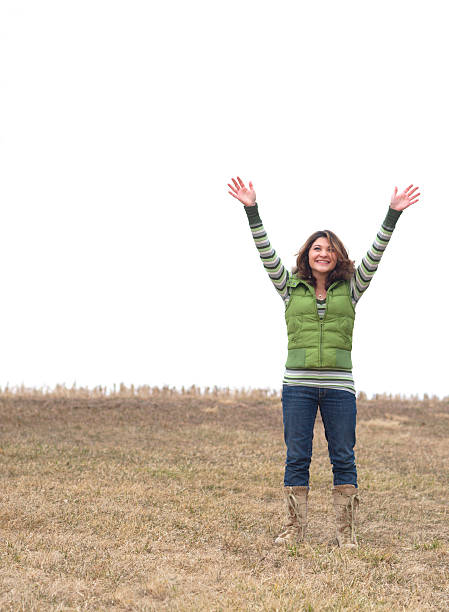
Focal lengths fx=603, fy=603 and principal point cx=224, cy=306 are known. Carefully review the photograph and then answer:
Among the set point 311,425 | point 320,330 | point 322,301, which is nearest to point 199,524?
point 311,425

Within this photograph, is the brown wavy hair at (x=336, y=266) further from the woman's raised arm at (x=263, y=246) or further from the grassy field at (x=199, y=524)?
the grassy field at (x=199, y=524)

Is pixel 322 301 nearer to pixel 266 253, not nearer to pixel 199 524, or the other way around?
pixel 266 253

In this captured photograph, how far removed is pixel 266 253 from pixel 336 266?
704 millimetres

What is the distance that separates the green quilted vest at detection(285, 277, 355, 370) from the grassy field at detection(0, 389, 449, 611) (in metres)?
1.74

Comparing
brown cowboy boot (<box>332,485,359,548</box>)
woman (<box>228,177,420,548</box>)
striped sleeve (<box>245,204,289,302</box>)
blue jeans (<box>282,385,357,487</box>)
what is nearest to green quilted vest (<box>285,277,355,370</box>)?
woman (<box>228,177,420,548</box>)

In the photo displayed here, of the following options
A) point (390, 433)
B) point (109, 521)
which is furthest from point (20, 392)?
point (109, 521)

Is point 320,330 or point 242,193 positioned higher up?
point 242,193

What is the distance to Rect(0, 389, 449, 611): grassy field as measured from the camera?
447 cm

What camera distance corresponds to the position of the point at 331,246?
592 cm

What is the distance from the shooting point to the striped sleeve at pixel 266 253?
19.5 ft

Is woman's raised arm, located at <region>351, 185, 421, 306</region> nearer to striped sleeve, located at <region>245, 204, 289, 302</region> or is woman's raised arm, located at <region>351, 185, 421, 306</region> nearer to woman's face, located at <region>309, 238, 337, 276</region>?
woman's face, located at <region>309, 238, 337, 276</region>

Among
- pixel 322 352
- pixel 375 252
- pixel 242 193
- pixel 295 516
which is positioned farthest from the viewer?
pixel 242 193

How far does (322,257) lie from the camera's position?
5914 millimetres

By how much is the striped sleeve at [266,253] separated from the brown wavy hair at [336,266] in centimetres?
20
